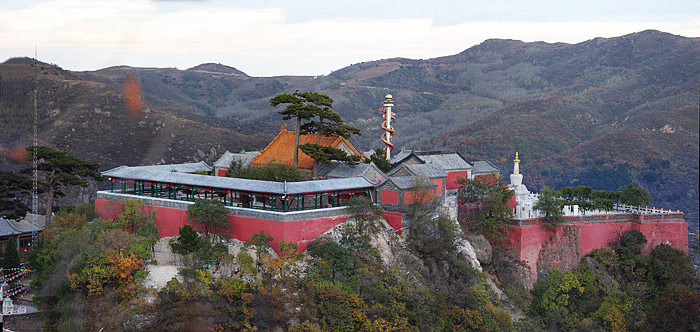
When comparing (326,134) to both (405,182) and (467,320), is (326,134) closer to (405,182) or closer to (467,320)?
(405,182)

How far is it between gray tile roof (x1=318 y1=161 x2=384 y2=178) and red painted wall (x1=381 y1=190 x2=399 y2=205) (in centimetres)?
151

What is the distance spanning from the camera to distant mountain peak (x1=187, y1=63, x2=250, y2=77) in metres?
138

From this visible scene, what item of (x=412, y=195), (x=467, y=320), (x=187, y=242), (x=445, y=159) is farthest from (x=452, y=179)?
(x=187, y=242)

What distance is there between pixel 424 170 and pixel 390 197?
3513 millimetres

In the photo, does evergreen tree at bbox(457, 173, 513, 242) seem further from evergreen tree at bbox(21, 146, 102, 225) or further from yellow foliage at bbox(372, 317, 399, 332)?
evergreen tree at bbox(21, 146, 102, 225)

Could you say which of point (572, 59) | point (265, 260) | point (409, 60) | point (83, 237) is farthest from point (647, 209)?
point (409, 60)

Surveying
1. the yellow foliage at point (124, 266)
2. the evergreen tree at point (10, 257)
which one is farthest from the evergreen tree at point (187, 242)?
the evergreen tree at point (10, 257)

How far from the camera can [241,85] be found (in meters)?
129

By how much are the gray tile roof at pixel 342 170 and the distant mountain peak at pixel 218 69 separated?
11188cm

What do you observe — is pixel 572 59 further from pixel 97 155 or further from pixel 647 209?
pixel 97 155

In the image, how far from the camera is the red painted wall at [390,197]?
29078mm

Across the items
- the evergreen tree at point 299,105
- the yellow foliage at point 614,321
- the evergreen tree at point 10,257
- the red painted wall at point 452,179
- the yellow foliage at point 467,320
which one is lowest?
the yellow foliage at point 614,321

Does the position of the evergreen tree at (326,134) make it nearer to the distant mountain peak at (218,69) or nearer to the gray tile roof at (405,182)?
the gray tile roof at (405,182)

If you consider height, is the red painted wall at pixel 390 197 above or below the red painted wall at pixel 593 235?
above
